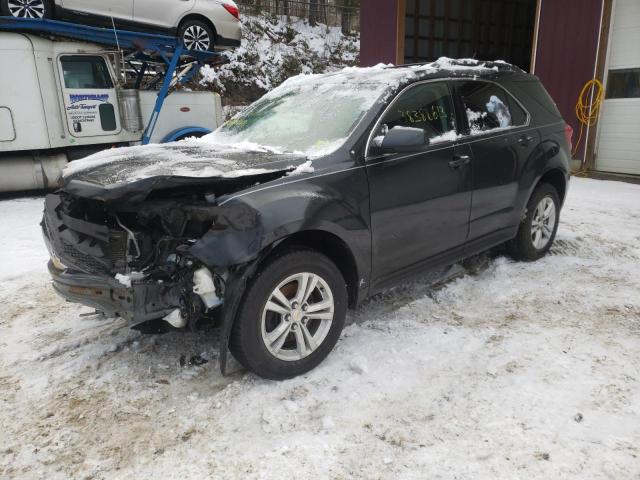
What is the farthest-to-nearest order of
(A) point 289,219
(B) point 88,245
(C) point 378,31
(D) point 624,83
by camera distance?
(C) point 378,31, (D) point 624,83, (B) point 88,245, (A) point 289,219

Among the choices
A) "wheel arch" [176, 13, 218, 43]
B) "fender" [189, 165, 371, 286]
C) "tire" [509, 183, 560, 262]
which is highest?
"wheel arch" [176, 13, 218, 43]

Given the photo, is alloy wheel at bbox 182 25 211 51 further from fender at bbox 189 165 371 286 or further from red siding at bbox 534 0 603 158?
fender at bbox 189 165 371 286

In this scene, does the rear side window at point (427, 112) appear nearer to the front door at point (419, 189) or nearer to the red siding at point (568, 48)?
the front door at point (419, 189)

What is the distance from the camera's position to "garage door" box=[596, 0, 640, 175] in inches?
366

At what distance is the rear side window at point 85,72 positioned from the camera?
8078 mm

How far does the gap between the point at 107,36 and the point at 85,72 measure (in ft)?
2.26

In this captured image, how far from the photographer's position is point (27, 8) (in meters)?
7.64

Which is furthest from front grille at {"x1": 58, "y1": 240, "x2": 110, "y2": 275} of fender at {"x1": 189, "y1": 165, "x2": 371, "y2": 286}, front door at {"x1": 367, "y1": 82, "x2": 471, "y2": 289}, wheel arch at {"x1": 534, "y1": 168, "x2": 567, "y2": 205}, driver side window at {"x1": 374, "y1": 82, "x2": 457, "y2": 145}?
wheel arch at {"x1": 534, "y1": 168, "x2": 567, "y2": 205}

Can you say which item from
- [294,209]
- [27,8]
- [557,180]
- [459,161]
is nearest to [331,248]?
[294,209]

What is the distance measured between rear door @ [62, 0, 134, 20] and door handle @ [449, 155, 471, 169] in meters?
6.96

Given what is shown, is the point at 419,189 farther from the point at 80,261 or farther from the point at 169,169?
the point at 80,261

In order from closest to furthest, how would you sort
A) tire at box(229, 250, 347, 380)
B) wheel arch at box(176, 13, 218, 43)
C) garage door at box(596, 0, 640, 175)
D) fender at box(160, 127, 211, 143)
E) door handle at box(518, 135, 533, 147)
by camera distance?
tire at box(229, 250, 347, 380) < door handle at box(518, 135, 533, 147) < wheel arch at box(176, 13, 218, 43) < fender at box(160, 127, 211, 143) < garage door at box(596, 0, 640, 175)

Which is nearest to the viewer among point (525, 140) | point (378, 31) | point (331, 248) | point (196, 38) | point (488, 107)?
→ point (331, 248)

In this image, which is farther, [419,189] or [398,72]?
[398,72]
